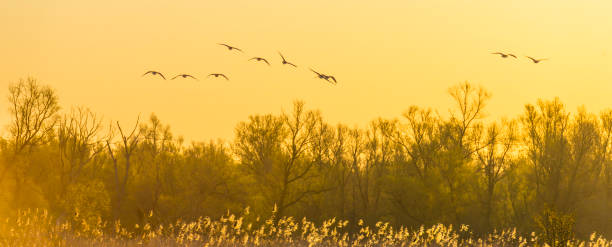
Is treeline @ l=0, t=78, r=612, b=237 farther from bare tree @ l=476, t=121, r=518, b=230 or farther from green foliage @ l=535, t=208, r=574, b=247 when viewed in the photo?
green foliage @ l=535, t=208, r=574, b=247

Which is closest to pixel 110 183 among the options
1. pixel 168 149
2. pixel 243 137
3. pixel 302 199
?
pixel 168 149

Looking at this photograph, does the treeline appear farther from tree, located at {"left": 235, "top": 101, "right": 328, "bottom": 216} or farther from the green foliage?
the green foliage

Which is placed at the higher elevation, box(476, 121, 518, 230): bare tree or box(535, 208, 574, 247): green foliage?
box(476, 121, 518, 230): bare tree

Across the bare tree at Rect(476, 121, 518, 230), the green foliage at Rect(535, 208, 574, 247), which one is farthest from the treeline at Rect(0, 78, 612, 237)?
the green foliage at Rect(535, 208, 574, 247)

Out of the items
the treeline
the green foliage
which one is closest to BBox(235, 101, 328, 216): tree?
the treeline

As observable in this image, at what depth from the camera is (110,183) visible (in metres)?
60.8

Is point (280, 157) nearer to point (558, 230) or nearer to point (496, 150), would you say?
point (496, 150)

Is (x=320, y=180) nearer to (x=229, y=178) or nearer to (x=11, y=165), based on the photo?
(x=229, y=178)

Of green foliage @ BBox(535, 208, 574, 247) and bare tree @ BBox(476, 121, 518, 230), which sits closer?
green foliage @ BBox(535, 208, 574, 247)

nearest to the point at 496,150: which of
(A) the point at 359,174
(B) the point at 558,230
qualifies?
(A) the point at 359,174

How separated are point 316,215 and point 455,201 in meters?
10.5

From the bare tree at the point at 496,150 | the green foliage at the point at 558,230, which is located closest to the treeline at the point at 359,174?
the bare tree at the point at 496,150

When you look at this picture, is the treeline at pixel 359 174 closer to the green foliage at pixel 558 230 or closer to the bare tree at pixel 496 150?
the bare tree at pixel 496 150

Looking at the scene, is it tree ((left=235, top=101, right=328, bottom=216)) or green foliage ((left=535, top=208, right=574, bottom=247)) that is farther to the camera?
tree ((left=235, top=101, right=328, bottom=216))
